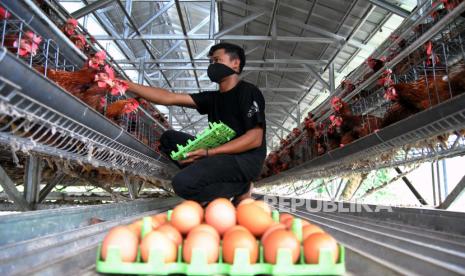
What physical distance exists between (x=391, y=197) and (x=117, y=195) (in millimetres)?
13784

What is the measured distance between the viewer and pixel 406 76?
10.9 ft

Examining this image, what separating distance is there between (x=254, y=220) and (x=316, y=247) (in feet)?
0.77

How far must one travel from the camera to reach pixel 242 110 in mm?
2162

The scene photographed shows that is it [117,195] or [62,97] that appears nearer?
[62,97]

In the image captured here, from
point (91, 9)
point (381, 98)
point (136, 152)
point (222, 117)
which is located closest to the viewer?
point (222, 117)

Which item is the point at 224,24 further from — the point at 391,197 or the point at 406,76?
the point at 391,197

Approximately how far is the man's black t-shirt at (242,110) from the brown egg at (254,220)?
90 centimetres

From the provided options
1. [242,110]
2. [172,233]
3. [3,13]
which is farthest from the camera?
[242,110]

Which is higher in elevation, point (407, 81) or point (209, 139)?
point (407, 81)

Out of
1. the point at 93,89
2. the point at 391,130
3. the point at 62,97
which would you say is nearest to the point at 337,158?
the point at 391,130

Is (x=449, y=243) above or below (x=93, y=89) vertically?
below

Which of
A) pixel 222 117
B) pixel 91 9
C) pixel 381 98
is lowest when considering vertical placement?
pixel 222 117

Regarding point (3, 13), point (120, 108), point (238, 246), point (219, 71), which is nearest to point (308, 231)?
point (238, 246)

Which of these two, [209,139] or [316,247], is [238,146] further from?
[316,247]
